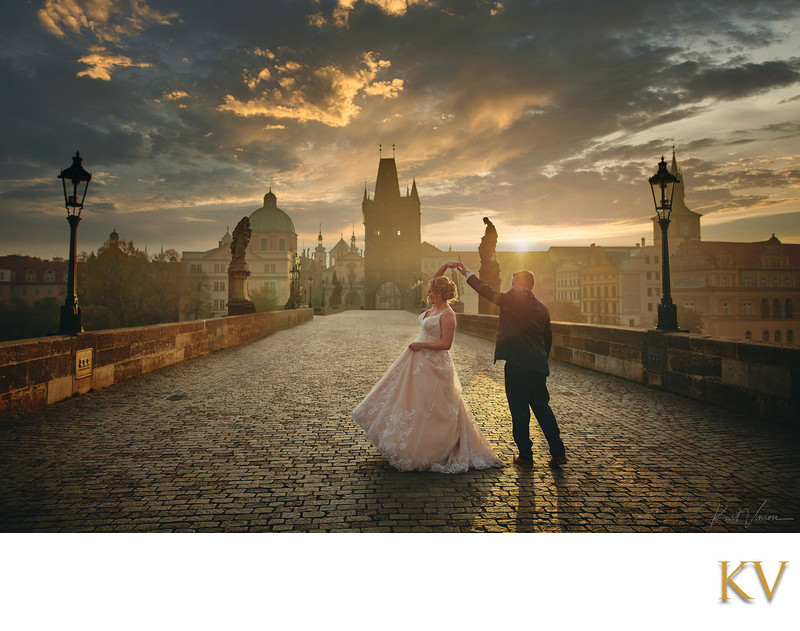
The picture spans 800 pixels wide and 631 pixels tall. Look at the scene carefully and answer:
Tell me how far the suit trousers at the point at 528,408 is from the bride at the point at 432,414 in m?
0.28

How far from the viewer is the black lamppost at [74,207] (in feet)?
21.6

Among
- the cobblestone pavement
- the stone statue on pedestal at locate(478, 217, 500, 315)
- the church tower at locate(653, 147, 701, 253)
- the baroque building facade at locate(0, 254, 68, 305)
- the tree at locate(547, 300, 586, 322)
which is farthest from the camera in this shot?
the tree at locate(547, 300, 586, 322)

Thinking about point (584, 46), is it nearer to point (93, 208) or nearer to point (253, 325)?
point (93, 208)

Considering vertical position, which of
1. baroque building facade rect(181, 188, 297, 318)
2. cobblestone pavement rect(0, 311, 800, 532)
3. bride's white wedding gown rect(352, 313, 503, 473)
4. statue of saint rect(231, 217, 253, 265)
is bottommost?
→ cobblestone pavement rect(0, 311, 800, 532)

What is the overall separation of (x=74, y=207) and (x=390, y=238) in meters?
75.4

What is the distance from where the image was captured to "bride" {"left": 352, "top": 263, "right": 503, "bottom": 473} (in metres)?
3.59

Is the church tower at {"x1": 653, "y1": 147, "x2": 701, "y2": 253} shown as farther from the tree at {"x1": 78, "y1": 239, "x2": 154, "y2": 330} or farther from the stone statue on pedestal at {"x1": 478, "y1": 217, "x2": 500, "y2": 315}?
the tree at {"x1": 78, "y1": 239, "x2": 154, "y2": 330}

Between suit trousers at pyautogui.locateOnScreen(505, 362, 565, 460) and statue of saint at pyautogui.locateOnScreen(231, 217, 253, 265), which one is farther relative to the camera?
statue of saint at pyautogui.locateOnScreen(231, 217, 253, 265)

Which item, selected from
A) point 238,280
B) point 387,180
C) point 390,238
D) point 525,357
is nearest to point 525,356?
point 525,357

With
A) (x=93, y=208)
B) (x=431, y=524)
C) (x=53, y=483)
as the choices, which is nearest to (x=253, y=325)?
(x=93, y=208)

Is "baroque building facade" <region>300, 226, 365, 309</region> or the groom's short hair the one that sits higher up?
"baroque building facade" <region>300, 226, 365, 309</region>

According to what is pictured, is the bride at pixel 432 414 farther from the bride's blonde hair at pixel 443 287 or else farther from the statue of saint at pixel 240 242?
the statue of saint at pixel 240 242

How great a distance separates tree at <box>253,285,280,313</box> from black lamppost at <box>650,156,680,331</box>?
235 ft

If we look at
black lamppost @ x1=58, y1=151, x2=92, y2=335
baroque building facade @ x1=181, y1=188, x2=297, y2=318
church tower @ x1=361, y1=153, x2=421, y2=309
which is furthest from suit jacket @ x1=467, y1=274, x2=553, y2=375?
baroque building facade @ x1=181, y1=188, x2=297, y2=318
